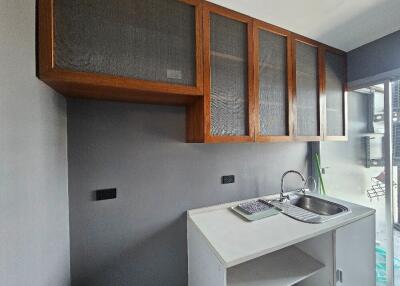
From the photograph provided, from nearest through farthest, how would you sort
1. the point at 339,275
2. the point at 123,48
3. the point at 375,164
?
the point at 123,48 → the point at 339,275 → the point at 375,164

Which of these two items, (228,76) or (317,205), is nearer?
(228,76)

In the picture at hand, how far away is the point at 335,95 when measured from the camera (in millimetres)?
1749

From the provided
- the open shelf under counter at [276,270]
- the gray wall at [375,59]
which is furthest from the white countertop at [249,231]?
the gray wall at [375,59]

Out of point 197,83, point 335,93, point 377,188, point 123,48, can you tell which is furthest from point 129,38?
point 377,188

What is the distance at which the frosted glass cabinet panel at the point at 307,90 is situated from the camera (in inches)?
59.5

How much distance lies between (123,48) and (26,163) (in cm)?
68

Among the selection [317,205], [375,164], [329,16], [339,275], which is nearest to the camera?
[329,16]

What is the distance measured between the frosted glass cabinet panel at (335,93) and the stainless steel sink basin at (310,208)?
67 cm

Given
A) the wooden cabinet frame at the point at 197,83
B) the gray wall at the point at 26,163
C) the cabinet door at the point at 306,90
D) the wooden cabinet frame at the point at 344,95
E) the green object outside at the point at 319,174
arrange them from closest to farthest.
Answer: the gray wall at the point at 26,163
the wooden cabinet frame at the point at 197,83
the cabinet door at the point at 306,90
the wooden cabinet frame at the point at 344,95
the green object outside at the point at 319,174

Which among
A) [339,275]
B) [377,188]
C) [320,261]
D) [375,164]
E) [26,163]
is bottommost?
[339,275]

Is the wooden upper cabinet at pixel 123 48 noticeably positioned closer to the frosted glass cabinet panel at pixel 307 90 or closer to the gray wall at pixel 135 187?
the gray wall at pixel 135 187

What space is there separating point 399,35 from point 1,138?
2.64 meters

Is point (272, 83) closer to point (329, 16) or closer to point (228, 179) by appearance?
point (329, 16)

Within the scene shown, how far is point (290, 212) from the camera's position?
1.39m
